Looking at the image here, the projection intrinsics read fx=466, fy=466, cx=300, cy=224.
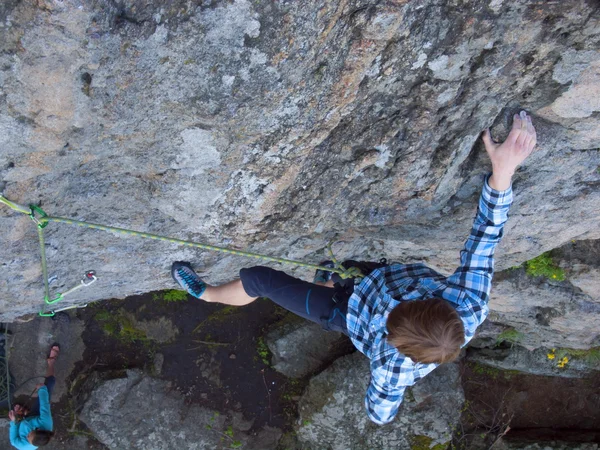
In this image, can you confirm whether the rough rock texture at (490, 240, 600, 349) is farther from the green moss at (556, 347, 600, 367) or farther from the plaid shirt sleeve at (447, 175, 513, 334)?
the plaid shirt sleeve at (447, 175, 513, 334)

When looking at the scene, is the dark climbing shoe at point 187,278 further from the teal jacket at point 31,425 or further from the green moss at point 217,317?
the teal jacket at point 31,425

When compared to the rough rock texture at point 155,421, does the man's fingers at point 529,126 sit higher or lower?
higher

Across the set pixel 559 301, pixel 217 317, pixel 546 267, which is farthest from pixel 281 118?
pixel 217 317

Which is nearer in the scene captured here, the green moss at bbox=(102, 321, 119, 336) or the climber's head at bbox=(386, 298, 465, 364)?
the climber's head at bbox=(386, 298, 465, 364)

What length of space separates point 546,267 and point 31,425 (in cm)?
529

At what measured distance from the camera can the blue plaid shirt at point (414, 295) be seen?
97.8 inches

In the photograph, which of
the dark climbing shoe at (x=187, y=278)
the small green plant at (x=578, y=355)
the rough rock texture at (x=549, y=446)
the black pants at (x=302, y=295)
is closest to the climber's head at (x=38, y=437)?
the dark climbing shoe at (x=187, y=278)

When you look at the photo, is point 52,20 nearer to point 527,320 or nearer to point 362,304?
point 362,304

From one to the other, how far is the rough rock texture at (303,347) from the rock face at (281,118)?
8.61ft

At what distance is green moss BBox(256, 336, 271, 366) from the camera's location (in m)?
5.75

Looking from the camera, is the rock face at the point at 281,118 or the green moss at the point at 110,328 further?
the green moss at the point at 110,328

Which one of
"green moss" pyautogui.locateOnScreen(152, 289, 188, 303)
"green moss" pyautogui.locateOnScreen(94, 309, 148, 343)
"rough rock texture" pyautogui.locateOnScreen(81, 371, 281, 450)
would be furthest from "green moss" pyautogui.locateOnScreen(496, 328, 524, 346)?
"green moss" pyautogui.locateOnScreen(94, 309, 148, 343)

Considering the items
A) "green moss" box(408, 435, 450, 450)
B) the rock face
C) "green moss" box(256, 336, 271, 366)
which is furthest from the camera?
"green moss" box(256, 336, 271, 366)

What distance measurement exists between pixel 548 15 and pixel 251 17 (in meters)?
1.25
